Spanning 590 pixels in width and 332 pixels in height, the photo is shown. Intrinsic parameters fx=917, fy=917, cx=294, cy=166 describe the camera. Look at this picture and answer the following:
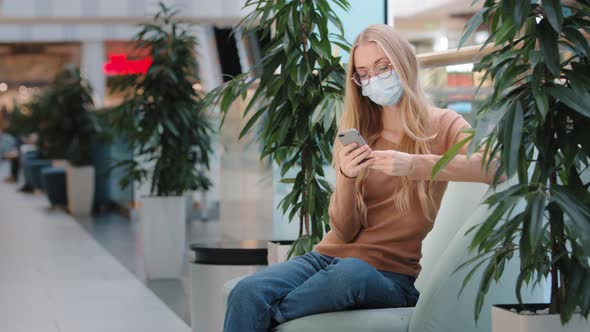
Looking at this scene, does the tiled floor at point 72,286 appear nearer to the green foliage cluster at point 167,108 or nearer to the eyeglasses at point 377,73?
the green foliage cluster at point 167,108

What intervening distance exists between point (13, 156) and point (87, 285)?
17.7 metres

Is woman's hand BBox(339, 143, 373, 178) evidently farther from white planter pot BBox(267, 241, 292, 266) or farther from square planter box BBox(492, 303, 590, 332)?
white planter pot BBox(267, 241, 292, 266)

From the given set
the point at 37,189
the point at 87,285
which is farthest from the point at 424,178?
the point at 37,189

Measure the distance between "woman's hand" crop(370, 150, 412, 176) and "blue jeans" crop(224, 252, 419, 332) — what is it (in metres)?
0.29

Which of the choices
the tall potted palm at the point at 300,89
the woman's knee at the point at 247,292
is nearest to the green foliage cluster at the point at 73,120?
the tall potted palm at the point at 300,89

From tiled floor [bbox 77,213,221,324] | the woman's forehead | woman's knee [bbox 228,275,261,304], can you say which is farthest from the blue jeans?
tiled floor [bbox 77,213,221,324]

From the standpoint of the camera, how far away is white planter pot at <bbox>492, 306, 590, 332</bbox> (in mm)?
2000

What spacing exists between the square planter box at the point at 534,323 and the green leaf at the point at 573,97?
0.46m

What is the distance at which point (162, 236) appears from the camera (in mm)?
7125

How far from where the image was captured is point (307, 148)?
3.77 meters

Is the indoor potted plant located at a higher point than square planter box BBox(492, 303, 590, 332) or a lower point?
higher

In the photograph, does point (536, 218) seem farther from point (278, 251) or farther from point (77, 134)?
point (77, 134)

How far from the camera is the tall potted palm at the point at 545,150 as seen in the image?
1.94 metres

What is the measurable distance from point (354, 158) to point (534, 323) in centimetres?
90
